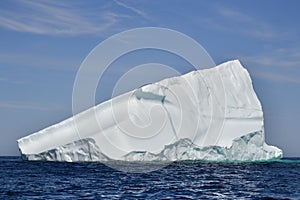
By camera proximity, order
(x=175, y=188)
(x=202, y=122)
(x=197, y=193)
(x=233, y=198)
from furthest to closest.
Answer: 1. (x=202, y=122)
2. (x=175, y=188)
3. (x=197, y=193)
4. (x=233, y=198)

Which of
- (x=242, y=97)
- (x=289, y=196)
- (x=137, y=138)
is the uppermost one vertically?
(x=242, y=97)

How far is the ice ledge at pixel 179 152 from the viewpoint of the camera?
38.7 meters

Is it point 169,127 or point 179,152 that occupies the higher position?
point 169,127

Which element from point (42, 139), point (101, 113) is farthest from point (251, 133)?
point (42, 139)

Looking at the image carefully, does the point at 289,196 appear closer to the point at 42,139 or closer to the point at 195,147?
the point at 195,147

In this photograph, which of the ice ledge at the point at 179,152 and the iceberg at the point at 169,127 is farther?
the ice ledge at the point at 179,152

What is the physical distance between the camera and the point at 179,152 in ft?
134

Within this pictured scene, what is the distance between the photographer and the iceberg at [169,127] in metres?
38.5

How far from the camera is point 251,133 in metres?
41.7

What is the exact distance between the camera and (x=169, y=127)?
40.1 meters

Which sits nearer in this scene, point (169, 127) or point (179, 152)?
point (169, 127)

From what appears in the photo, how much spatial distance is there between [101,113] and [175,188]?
21.1 meters

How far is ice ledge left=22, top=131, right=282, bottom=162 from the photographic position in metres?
38.7

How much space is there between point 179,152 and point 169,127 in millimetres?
2385
